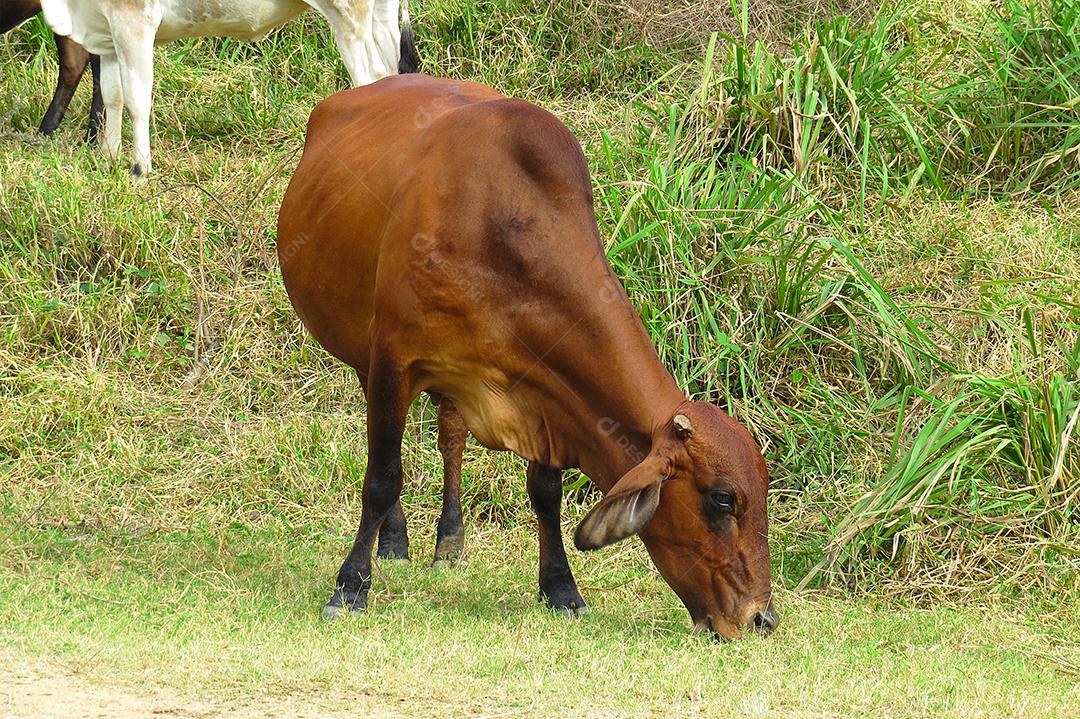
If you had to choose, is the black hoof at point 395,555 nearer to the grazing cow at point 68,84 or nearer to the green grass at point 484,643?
the green grass at point 484,643

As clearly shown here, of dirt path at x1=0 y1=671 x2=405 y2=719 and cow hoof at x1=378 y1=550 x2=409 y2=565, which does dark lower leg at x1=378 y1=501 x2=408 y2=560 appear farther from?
dirt path at x1=0 y1=671 x2=405 y2=719

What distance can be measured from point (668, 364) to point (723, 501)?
2.30m

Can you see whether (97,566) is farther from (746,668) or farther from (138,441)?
(746,668)

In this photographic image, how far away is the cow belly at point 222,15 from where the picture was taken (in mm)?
8172

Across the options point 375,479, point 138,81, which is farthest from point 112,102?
point 375,479

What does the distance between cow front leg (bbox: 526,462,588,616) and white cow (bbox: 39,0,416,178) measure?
3.82m

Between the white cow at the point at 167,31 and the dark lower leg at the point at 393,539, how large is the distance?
320cm

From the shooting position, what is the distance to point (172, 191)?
8.16 meters

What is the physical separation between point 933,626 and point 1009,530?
75cm

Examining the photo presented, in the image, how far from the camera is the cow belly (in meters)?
8.17

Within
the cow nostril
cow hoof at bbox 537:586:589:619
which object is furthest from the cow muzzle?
cow hoof at bbox 537:586:589:619

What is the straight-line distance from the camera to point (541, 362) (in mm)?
4531

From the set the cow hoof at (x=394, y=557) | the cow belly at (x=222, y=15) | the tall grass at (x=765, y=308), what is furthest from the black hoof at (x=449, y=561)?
the cow belly at (x=222, y=15)

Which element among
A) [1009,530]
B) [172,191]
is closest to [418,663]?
[1009,530]
